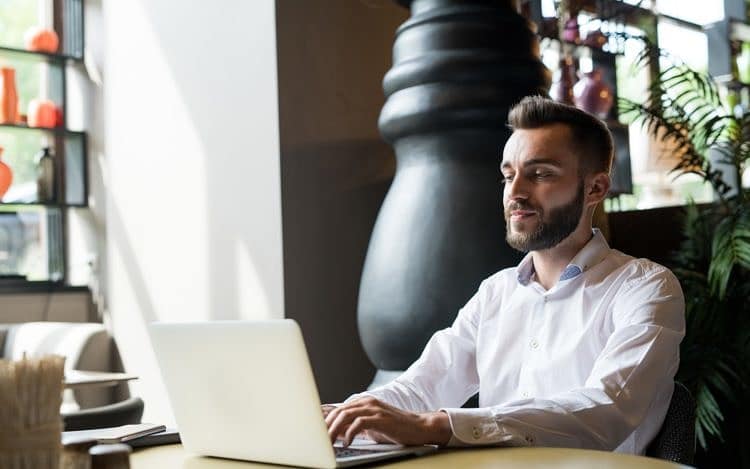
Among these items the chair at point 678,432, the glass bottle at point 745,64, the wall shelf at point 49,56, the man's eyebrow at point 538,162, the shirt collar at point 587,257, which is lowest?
the chair at point 678,432

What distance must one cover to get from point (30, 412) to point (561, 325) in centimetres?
126

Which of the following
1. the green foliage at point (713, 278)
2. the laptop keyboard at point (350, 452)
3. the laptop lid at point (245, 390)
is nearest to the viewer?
the laptop lid at point (245, 390)

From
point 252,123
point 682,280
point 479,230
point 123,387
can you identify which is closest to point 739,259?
point 682,280

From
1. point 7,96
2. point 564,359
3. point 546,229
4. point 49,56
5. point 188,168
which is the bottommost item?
point 564,359

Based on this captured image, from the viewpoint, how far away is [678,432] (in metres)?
1.63

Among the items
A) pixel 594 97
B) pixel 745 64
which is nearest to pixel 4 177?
pixel 594 97

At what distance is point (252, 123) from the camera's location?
361cm

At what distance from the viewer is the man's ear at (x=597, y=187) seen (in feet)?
6.77

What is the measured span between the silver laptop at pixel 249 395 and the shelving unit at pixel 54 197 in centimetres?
388

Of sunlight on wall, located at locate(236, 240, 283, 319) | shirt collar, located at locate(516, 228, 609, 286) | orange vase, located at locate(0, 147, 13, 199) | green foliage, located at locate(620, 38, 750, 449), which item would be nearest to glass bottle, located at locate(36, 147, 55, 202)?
orange vase, located at locate(0, 147, 13, 199)

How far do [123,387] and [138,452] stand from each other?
311 cm

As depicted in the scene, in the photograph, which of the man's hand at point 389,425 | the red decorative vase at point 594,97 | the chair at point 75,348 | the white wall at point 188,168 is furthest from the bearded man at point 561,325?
the red decorative vase at point 594,97

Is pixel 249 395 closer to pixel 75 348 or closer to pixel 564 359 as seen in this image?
pixel 564 359

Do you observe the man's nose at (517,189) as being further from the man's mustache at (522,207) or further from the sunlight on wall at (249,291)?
the sunlight on wall at (249,291)
